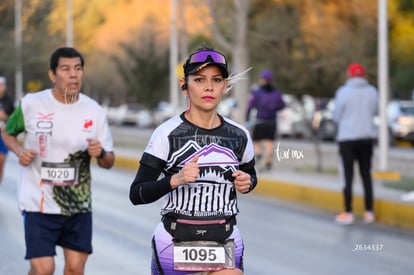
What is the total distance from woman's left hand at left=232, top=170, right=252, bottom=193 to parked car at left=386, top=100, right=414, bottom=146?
2943 centimetres

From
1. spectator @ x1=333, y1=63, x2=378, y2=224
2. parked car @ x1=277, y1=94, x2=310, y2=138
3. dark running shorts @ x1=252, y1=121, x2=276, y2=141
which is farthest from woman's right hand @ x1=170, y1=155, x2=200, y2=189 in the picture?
parked car @ x1=277, y1=94, x2=310, y2=138

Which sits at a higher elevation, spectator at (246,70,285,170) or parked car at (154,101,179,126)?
spectator at (246,70,285,170)

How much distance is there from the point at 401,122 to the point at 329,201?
798 inches

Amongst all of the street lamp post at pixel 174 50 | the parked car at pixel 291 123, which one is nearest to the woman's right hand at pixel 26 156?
the street lamp post at pixel 174 50

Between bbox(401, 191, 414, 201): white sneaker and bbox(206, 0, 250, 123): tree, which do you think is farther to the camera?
bbox(206, 0, 250, 123): tree

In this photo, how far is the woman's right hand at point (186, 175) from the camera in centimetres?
450

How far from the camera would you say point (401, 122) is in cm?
3381

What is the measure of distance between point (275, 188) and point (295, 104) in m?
22.6

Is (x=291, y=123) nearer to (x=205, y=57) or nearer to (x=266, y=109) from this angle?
(x=266, y=109)

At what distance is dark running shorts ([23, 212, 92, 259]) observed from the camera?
20.9 feet

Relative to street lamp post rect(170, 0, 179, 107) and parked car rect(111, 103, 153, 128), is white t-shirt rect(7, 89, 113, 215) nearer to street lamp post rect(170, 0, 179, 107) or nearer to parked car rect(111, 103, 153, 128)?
street lamp post rect(170, 0, 179, 107)

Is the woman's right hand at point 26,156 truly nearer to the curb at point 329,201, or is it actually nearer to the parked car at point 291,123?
the curb at point 329,201

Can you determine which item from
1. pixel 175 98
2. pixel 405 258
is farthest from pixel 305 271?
pixel 175 98

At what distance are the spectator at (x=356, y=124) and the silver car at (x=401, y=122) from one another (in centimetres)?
2174
